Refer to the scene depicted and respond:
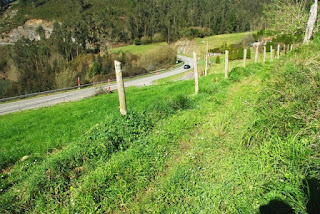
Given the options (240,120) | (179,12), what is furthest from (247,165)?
(179,12)

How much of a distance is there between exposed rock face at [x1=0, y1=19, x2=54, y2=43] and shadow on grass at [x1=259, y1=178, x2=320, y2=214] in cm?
10165

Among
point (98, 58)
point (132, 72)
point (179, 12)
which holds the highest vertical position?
point (179, 12)

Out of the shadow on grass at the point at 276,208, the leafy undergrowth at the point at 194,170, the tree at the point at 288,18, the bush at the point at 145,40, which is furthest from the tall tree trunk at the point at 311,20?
the bush at the point at 145,40

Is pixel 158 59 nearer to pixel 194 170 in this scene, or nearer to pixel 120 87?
pixel 120 87

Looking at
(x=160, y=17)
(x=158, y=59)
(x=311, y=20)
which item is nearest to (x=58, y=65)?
(x=158, y=59)

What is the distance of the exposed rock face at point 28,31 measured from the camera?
281 feet

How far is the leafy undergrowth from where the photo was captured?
8.05 feet

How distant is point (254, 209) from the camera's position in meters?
2.26

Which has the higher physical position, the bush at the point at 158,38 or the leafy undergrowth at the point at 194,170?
the bush at the point at 158,38

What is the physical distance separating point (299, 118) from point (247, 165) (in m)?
1.08

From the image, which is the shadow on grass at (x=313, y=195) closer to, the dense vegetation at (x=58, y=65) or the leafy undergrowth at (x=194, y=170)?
the leafy undergrowth at (x=194, y=170)

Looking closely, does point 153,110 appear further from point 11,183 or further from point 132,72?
point 132,72

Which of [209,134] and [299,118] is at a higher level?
[299,118]

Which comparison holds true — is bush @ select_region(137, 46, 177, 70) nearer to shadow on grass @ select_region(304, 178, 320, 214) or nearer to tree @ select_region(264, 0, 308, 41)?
tree @ select_region(264, 0, 308, 41)
